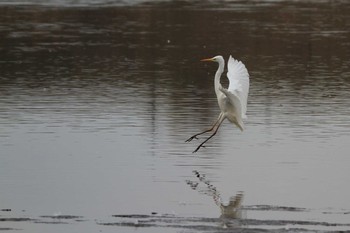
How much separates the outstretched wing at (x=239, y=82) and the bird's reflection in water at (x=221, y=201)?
4.25ft

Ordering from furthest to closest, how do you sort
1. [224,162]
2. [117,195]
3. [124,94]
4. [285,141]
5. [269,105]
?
[124,94], [269,105], [285,141], [224,162], [117,195]

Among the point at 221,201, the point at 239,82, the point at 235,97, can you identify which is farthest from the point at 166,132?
the point at 221,201

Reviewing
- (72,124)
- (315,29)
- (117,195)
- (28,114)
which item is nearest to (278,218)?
(117,195)

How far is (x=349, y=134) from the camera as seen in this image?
1706cm

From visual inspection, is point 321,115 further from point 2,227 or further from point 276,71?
point 2,227

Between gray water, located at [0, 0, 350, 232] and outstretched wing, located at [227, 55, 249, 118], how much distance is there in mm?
828

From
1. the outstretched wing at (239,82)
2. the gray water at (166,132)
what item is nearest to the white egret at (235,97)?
the outstretched wing at (239,82)

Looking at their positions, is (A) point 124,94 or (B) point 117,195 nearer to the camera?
(B) point 117,195

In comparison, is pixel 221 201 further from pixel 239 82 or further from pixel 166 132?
pixel 166 132

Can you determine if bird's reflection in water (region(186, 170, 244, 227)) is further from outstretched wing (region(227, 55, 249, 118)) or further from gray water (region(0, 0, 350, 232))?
outstretched wing (region(227, 55, 249, 118))

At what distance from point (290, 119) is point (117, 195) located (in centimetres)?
633

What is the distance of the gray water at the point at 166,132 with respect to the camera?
12.0 metres

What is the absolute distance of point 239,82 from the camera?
15227mm

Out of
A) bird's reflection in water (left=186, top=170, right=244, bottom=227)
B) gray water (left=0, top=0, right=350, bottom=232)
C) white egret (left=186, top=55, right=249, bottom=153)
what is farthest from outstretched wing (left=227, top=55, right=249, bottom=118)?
bird's reflection in water (left=186, top=170, right=244, bottom=227)
